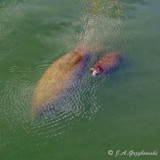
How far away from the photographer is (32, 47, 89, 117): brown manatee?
732cm

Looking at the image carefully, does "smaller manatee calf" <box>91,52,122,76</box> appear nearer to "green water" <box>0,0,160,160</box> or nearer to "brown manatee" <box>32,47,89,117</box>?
"green water" <box>0,0,160,160</box>

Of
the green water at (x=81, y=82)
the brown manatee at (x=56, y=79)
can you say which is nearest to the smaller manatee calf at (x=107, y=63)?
the green water at (x=81, y=82)

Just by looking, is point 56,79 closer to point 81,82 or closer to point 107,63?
point 81,82

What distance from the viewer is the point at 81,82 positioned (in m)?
8.05

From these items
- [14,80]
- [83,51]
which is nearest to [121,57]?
[83,51]

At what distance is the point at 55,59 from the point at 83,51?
105cm

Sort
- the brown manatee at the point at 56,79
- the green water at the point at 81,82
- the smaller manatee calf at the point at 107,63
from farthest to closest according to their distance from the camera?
the smaller manatee calf at the point at 107,63, the brown manatee at the point at 56,79, the green water at the point at 81,82

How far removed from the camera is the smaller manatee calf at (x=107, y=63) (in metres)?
8.30

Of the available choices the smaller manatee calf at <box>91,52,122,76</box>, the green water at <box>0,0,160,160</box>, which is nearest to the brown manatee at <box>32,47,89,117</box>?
the green water at <box>0,0,160,160</box>

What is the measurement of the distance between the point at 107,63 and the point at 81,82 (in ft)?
3.89

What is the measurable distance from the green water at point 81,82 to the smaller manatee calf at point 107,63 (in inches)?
8.5

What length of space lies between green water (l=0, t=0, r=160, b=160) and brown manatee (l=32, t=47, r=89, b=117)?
0.28 meters

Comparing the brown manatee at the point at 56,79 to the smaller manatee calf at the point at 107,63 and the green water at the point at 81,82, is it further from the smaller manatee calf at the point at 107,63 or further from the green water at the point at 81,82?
the smaller manatee calf at the point at 107,63

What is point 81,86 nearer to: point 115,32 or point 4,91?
point 4,91
